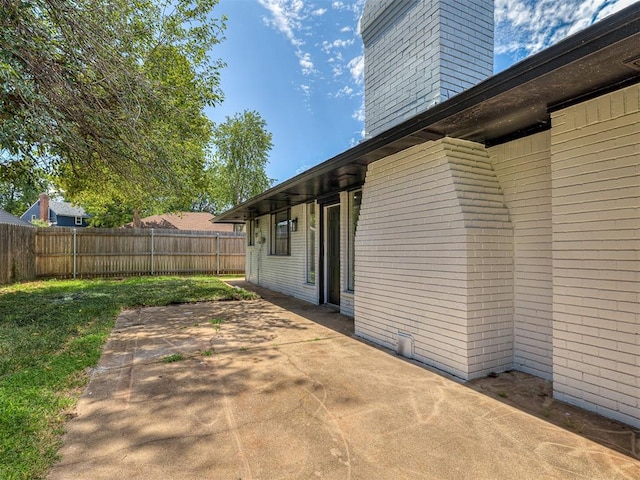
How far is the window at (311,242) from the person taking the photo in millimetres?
8062

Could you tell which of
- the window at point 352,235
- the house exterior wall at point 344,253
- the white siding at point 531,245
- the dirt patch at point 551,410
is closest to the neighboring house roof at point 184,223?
the house exterior wall at point 344,253

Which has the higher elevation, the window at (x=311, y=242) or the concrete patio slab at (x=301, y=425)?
the window at (x=311, y=242)

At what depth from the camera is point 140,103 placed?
17.2 feet

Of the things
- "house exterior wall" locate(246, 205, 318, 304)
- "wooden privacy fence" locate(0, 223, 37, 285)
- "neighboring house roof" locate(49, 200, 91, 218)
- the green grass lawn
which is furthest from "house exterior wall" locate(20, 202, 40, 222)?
"house exterior wall" locate(246, 205, 318, 304)

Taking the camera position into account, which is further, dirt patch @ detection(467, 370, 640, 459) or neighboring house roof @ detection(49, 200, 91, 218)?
neighboring house roof @ detection(49, 200, 91, 218)

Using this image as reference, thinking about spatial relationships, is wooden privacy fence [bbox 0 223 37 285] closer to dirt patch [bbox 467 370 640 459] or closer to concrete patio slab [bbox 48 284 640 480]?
concrete patio slab [bbox 48 284 640 480]

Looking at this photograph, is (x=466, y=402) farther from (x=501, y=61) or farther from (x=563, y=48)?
(x=501, y=61)

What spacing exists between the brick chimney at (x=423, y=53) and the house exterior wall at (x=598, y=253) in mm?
2333

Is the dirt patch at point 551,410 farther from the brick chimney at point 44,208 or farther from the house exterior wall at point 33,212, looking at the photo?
the house exterior wall at point 33,212

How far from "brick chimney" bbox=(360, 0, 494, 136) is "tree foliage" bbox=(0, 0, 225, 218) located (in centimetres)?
353

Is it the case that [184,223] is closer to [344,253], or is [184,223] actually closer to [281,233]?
[281,233]

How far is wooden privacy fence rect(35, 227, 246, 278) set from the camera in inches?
489

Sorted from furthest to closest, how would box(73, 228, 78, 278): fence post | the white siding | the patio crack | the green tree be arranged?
the green tree
box(73, 228, 78, 278): fence post
the white siding
the patio crack

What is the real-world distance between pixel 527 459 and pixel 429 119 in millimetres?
2766
